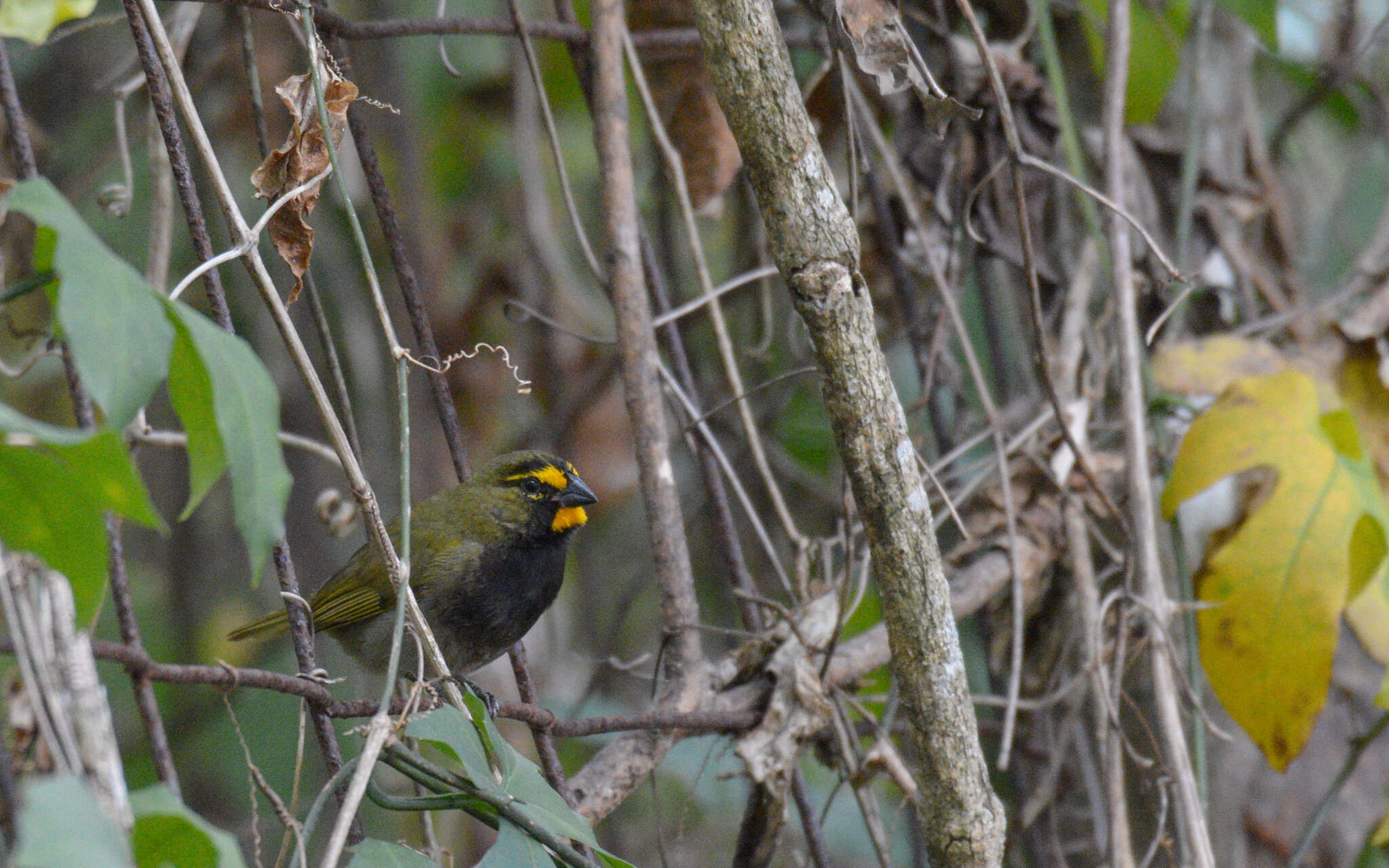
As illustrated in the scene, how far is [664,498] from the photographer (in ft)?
8.65

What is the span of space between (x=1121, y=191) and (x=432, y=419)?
284 cm

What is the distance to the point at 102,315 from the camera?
1016 millimetres

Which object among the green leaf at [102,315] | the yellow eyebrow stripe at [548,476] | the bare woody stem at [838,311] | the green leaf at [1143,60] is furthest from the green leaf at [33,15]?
the green leaf at [1143,60]

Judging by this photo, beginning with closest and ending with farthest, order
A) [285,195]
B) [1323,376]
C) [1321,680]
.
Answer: [285,195]
[1321,680]
[1323,376]

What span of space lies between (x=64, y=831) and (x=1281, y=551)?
2538 millimetres

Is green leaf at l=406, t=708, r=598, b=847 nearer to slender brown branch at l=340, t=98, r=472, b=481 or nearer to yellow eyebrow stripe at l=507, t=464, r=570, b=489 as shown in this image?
slender brown branch at l=340, t=98, r=472, b=481

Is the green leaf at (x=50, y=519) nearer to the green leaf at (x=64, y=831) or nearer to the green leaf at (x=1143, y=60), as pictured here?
the green leaf at (x=64, y=831)

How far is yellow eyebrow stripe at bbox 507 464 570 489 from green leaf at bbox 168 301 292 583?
239cm

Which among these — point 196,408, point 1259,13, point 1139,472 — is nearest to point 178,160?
point 196,408

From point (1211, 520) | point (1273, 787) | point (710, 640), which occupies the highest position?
point (1211, 520)

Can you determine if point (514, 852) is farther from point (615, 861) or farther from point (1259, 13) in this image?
point (1259, 13)

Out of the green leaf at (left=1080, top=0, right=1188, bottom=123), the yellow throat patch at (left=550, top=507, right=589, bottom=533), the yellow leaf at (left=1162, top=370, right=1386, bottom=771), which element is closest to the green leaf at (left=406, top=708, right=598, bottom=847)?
the yellow leaf at (left=1162, top=370, right=1386, bottom=771)

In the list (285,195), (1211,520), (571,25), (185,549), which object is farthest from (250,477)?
(185,549)

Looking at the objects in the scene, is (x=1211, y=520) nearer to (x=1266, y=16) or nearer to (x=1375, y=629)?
(x=1375, y=629)
